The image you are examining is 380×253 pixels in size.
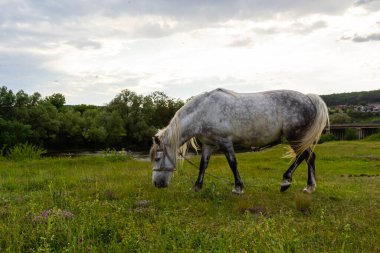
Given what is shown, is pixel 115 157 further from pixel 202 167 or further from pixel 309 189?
pixel 309 189

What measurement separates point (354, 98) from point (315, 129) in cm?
17176

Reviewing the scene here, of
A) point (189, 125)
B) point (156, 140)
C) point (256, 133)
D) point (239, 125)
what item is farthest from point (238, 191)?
point (156, 140)

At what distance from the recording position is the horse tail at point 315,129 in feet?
31.9

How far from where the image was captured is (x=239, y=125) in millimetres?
9438

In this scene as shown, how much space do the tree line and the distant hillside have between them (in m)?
101

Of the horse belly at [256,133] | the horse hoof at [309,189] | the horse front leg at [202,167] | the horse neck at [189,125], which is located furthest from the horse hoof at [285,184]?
the horse neck at [189,125]

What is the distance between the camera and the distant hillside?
160 metres

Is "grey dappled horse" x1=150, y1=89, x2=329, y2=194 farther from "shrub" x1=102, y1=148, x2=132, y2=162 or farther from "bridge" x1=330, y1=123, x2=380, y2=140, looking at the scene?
"bridge" x1=330, y1=123, x2=380, y2=140

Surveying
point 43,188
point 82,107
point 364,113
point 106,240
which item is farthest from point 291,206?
point 364,113

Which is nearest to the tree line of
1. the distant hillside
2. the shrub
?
the shrub

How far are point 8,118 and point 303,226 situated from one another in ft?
208

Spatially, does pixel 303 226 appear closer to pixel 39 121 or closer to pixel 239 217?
pixel 239 217

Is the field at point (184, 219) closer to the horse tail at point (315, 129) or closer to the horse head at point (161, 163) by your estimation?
the horse head at point (161, 163)

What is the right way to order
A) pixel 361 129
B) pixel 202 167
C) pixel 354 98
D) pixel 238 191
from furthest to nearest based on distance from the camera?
1. pixel 354 98
2. pixel 361 129
3. pixel 202 167
4. pixel 238 191
